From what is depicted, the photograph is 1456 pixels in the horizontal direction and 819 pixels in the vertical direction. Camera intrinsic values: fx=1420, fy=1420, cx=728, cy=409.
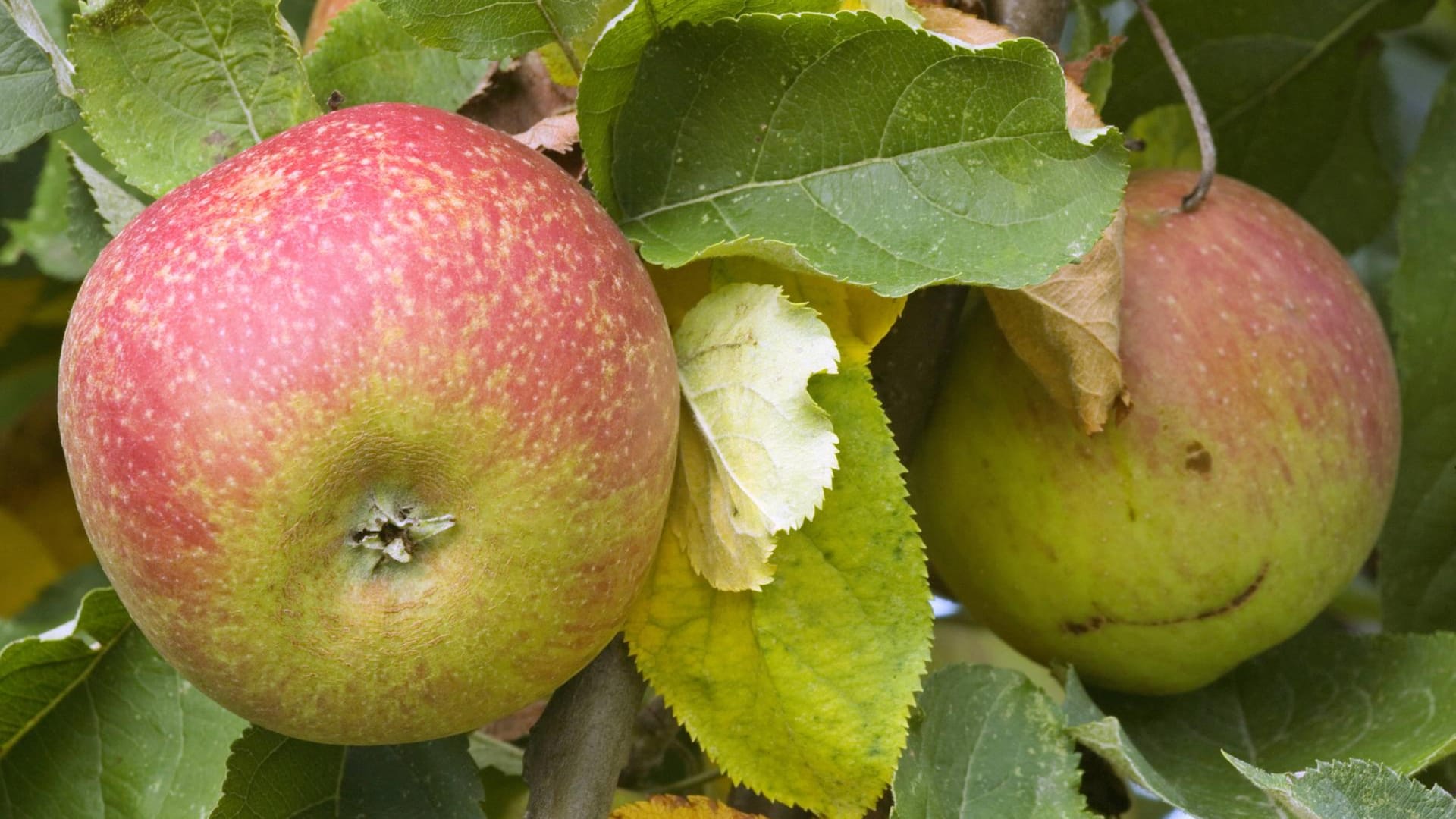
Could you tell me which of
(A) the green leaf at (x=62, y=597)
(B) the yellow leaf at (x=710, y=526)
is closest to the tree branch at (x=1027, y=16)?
(B) the yellow leaf at (x=710, y=526)

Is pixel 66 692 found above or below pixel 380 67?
below

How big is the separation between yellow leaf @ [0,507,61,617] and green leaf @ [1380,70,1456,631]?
1.44 m

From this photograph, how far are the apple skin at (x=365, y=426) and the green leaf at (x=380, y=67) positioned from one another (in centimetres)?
22

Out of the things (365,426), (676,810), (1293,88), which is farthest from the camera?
(1293,88)

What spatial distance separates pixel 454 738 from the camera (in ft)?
3.07

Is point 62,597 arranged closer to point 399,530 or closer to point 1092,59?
point 399,530

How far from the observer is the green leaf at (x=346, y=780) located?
856 millimetres

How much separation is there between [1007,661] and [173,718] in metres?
0.97

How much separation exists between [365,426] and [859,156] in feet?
1.10

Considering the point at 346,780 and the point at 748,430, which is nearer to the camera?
the point at 748,430

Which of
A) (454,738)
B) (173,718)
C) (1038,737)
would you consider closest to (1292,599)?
(1038,737)

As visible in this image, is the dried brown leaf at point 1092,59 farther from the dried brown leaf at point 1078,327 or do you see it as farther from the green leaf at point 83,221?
the green leaf at point 83,221

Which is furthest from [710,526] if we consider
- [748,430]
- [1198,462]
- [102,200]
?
[102,200]

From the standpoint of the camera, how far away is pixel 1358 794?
2.60ft
